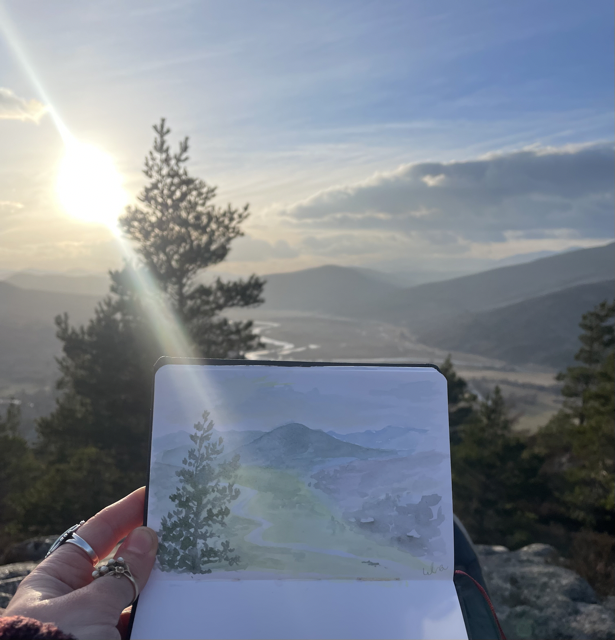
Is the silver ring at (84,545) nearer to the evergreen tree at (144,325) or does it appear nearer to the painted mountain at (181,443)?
the painted mountain at (181,443)

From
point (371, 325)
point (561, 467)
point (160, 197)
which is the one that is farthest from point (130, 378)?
point (371, 325)

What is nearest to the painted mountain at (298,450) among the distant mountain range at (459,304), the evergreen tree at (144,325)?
the evergreen tree at (144,325)

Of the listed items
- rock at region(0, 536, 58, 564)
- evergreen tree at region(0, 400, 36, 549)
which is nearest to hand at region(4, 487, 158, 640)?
rock at region(0, 536, 58, 564)

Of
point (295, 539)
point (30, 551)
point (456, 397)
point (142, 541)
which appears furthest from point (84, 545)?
point (456, 397)

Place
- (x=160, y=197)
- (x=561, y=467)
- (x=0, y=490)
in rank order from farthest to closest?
1. (x=561, y=467)
2. (x=160, y=197)
3. (x=0, y=490)

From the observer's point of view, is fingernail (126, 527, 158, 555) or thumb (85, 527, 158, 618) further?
fingernail (126, 527, 158, 555)

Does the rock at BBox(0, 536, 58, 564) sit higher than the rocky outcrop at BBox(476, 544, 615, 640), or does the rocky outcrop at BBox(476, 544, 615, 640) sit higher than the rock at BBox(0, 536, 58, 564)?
the rocky outcrop at BBox(476, 544, 615, 640)

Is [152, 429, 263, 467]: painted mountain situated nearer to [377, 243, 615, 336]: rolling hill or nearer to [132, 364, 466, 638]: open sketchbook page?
[132, 364, 466, 638]: open sketchbook page

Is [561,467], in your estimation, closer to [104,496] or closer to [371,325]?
[104,496]

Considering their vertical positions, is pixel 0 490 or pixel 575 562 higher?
pixel 575 562
